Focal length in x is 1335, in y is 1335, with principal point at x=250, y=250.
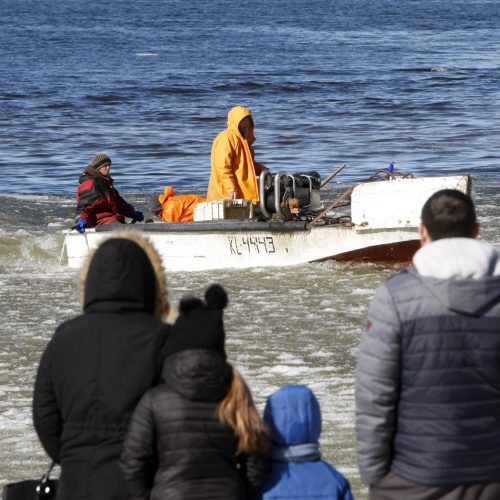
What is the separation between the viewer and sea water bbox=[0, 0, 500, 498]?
29.9 feet

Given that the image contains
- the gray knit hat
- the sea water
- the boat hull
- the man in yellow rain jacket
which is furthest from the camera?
the boat hull

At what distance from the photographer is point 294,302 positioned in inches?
435

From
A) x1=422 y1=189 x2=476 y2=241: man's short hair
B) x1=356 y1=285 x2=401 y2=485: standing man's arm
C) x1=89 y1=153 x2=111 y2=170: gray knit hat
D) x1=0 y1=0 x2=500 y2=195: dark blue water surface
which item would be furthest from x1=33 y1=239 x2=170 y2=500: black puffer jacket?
x1=0 y1=0 x2=500 y2=195: dark blue water surface

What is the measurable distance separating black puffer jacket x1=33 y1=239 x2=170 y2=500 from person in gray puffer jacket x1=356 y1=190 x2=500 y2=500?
637 millimetres

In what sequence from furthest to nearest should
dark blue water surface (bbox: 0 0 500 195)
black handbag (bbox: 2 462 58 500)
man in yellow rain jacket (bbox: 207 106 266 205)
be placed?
dark blue water surface (bbox: 0 0 500 195)
man in yellow rain jacket (bbox: 207 106 266 205)
black handbag (bbox: 2 462 58 500)

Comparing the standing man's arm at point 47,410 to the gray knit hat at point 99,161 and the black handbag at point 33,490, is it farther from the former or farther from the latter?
the gray knit hat at point 99,161

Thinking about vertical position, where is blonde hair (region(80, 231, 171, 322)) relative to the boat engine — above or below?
below

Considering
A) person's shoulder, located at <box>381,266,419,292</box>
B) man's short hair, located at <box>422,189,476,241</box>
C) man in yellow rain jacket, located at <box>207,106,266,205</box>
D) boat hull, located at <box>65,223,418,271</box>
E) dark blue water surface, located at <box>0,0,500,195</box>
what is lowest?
boat hull, located at <box>65,223,418,271</box>

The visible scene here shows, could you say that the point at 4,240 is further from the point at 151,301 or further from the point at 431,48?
the point at 431,48

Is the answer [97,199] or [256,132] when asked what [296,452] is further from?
[256,132]

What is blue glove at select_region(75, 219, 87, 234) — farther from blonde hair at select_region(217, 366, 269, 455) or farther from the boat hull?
blonde hair at select_region(217, 366, 269, 455)

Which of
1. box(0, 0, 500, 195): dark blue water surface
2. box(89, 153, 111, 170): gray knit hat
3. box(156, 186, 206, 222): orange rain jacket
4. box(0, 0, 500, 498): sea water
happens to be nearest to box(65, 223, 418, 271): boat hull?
box(0, 0, 500, 498): sea water

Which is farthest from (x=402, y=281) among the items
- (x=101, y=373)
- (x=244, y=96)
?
(x=244, y=96)

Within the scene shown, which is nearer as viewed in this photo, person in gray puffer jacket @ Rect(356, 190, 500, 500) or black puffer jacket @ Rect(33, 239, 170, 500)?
person in gray puffer jacket @ Rect(356, 190, 500, 500)
